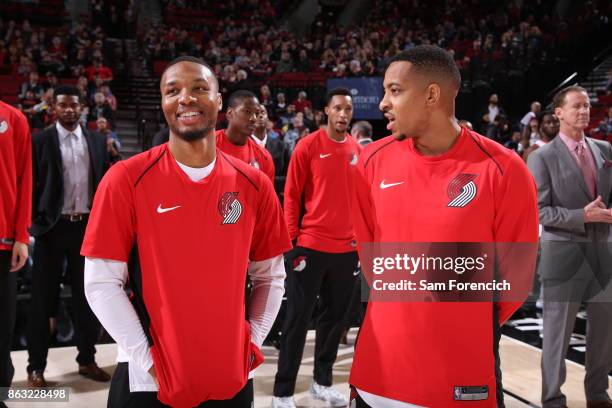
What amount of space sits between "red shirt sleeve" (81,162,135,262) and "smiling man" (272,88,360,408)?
7.11ft

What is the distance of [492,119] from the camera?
42.5 ft

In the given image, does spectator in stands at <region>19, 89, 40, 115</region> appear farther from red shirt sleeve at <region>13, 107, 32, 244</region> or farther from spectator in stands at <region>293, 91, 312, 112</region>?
red shirt sleeve at <region>13, 107, 32, 244</region>

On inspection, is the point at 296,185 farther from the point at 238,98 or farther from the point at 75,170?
the point at 75,170

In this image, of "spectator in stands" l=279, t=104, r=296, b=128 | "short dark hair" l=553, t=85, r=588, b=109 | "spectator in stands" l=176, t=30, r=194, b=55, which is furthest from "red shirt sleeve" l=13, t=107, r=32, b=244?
"spectator in stands" l=176, t=30, r=194, b=55

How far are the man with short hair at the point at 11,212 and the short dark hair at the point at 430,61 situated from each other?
228 centimetres

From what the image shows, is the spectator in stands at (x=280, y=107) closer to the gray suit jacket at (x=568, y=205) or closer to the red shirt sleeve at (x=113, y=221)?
the gray suit jacket at (x=568, y=205)

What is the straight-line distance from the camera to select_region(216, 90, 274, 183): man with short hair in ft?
13.4

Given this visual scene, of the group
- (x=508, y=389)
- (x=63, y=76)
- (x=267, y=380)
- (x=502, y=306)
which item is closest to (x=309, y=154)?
(x=267, y=380)

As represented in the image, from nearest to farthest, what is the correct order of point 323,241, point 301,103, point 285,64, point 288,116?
point 323,241
point 288,116
point 301,103
point 285,64

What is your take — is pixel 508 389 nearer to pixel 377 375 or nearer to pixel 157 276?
pixel 377 375

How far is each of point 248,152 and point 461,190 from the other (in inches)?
99.7

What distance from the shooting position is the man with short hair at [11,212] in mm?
3279

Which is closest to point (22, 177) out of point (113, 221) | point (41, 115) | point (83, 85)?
point (113, 221)

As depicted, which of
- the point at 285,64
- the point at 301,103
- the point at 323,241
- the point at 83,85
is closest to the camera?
the point at 323,241
